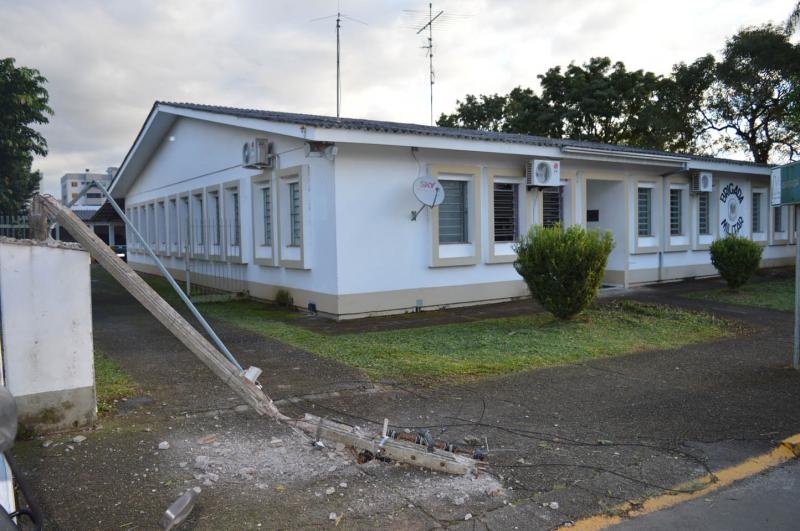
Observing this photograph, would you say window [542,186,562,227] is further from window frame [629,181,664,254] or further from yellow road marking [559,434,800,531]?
yellow road marking [559,434,800,531]

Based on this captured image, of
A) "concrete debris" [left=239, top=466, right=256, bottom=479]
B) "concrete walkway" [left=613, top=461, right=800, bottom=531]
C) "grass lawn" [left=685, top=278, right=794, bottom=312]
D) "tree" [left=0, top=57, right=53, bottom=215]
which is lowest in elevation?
"concrete walkway" [left=613, top=461, right=800, bottom=531]

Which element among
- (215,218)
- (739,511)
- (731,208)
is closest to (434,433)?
(739,511)

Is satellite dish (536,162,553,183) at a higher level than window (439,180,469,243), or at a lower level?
higher

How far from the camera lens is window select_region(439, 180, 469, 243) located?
42.3ft

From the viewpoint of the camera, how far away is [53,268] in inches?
195

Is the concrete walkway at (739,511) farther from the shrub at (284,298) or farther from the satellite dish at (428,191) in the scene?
the shrub at (284,298)

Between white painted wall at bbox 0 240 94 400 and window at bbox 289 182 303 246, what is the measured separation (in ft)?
25.3

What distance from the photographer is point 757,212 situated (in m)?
20.0

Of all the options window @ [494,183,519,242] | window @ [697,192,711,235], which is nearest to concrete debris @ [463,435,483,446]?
window @ [494,183,519,242]

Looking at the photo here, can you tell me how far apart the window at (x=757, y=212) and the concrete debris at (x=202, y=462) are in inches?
785

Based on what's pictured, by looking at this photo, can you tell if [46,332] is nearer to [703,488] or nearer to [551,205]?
[703,488]

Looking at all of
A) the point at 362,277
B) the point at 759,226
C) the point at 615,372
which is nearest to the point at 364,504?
the point at 615,372

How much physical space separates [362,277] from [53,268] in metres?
7.00

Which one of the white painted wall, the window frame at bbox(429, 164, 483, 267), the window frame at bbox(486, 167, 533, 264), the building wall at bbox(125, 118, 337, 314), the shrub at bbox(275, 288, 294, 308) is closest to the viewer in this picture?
the white painted wall
